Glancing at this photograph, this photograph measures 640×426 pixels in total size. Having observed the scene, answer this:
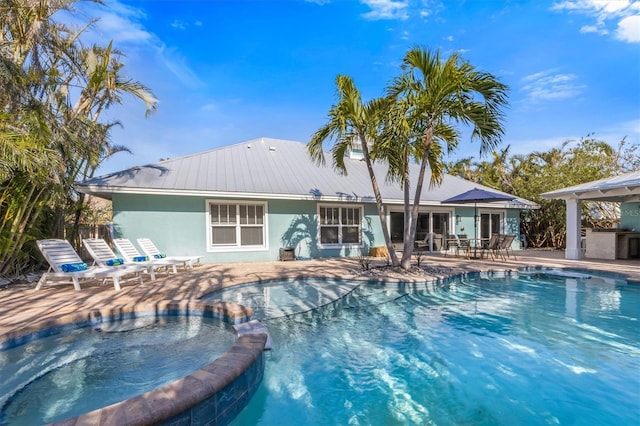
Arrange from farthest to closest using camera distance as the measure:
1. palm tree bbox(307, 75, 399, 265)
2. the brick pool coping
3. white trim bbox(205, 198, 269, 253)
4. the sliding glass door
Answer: the sliding glass door < white trim bbox(205, 198, 269, 253) < palm tree bbox(307, 75, 399, 265) < the brick pool coping

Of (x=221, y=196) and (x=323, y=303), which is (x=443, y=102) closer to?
(x=323, y=303)

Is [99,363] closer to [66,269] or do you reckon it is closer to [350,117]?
[66,269]

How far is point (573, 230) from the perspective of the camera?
1266 cm

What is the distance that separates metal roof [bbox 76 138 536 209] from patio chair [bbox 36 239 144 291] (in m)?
2.60

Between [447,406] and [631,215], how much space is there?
1626cm

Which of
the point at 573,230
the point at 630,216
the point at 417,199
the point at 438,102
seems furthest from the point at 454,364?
the point at 630,216

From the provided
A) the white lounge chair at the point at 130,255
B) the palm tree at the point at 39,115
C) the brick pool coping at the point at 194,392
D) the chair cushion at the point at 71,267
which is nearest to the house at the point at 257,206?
the white lounge chair at the point at 130,255

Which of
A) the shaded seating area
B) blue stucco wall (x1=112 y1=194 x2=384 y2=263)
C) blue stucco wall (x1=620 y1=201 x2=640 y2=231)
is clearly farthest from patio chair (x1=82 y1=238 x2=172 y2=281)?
blue stucco wall (x1=620 y1=201 x2=640 y2=231)

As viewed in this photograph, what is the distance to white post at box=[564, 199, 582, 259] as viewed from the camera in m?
12.4

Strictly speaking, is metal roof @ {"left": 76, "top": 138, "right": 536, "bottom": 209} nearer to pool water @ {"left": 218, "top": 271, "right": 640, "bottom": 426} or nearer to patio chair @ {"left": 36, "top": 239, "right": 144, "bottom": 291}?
patio chair @ {"left": 36, "top": 239, "right": 144, "bottom": 291}

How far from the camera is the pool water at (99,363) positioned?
3.06 m

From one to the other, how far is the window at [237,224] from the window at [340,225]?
8.50ft

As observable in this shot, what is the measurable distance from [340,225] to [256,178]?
3.99m

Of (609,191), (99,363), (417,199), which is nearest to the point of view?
(99,363)
